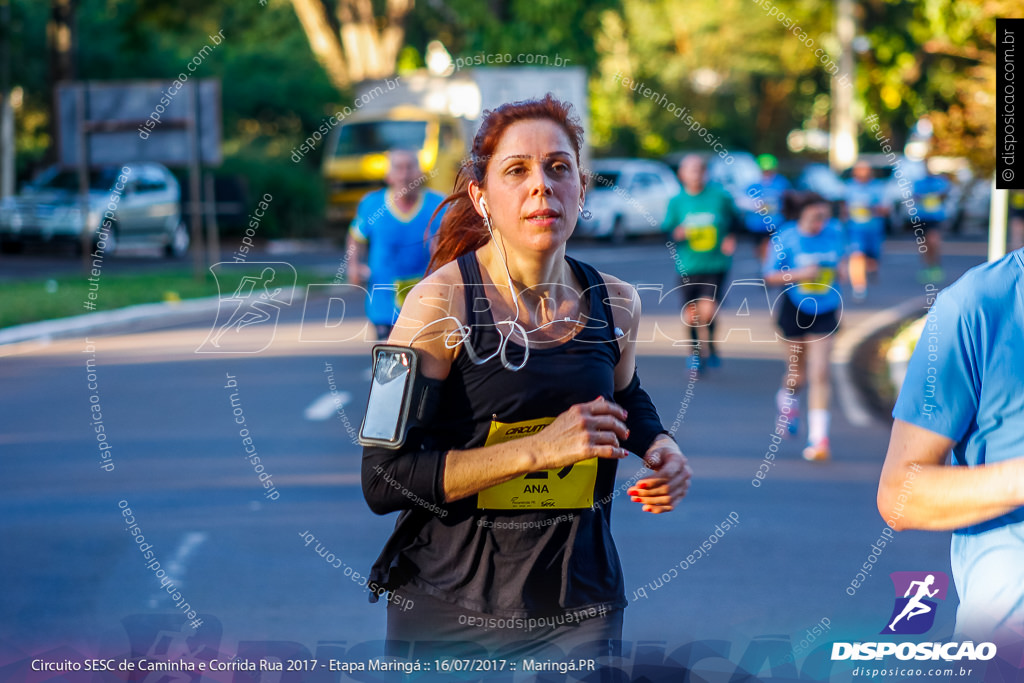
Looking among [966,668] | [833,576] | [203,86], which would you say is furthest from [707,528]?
[203,86]

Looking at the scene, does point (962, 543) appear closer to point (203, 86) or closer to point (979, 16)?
point (979, 16)

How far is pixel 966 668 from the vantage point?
2604 mm

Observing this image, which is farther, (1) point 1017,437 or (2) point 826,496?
(2) point 826,496

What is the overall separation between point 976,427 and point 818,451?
6.76 metres

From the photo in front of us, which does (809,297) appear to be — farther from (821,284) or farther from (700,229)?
(700,229)

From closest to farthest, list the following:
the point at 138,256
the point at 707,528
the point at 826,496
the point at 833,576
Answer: the point at 833,576, the point at 707,528, the point at 826,496, the point at 138,256

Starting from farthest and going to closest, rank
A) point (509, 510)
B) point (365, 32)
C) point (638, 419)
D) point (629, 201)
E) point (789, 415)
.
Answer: point (365, 32)
point (629, 201)
point (789, 415)
point (638, 419)
point (509, 510)

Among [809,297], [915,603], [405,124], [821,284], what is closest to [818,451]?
[809,297]

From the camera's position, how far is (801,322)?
9945 millimetres

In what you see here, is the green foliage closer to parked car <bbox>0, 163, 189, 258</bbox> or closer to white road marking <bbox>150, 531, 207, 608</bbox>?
parked car <bbox>0, 163, 189, 258</bbox>

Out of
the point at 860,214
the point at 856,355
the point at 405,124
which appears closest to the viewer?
the point at 856,355

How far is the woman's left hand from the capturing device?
289cm

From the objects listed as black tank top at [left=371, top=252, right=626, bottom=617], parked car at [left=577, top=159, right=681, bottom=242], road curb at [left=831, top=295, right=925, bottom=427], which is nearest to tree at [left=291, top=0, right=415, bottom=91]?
parked car at [left=577, top=159, right=681, bottom=242]

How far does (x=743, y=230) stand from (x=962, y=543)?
3443 cm
